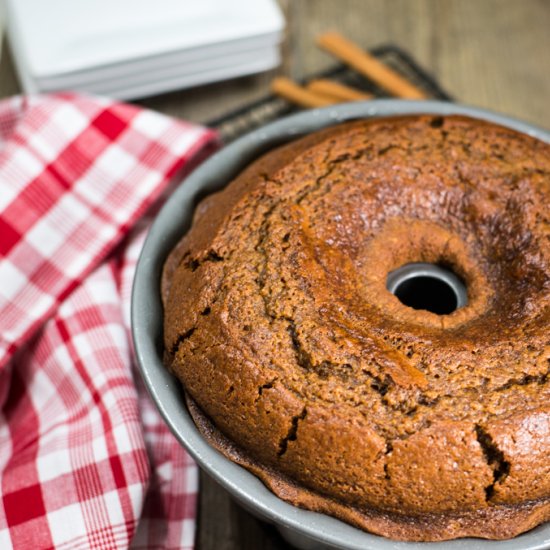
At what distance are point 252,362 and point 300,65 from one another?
4.49 feet

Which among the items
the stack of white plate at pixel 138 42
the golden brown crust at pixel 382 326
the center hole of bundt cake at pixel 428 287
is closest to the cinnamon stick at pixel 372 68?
the stack of white plate at pixel 138 42

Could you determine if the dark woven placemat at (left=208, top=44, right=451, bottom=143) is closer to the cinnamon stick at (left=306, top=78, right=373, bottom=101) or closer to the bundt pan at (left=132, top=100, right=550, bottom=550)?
the cinnamon stick at (left=306, top=78, right=373, bottom=101)

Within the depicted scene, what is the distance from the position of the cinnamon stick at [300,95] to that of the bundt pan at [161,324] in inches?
16.2

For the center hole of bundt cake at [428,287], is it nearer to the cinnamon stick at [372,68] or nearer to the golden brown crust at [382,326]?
the golden brown crust at [382,326]

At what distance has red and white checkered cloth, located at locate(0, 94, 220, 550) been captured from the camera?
133 cm

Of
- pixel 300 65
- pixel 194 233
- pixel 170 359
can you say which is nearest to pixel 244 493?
pixel 170 359

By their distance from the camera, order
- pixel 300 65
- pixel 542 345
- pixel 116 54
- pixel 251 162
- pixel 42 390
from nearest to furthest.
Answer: pixel 542 345, pixel 251 162, pixel 42 390, pixel 116 54, pixel 300 65

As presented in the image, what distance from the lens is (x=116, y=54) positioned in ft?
6.37

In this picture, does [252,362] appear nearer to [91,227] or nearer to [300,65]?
[91,227]

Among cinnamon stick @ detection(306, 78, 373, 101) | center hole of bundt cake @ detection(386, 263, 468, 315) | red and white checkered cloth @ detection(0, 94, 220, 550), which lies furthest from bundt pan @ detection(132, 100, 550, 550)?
cinnamon stick @ detection(306, 78, 373, 101)

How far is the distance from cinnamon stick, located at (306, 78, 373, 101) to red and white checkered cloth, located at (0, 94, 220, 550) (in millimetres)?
314

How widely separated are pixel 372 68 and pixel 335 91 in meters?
0.13

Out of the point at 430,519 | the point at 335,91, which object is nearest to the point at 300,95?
the point at 335,91

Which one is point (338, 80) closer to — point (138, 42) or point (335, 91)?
point (335, 91)
